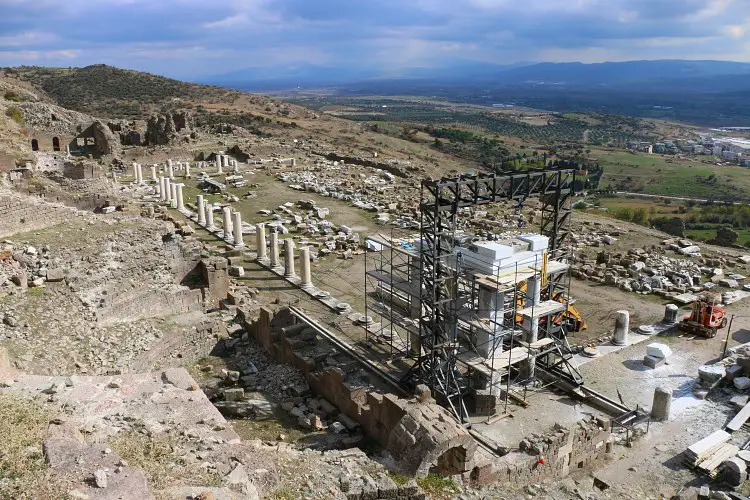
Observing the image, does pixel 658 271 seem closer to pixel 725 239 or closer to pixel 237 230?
pixel 725 239

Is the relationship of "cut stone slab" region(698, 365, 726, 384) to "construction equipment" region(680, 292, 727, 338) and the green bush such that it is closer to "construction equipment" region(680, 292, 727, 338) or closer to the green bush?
"construction equipment" region(680, 292, 727, 338)

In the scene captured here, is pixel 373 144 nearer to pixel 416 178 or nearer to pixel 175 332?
pixel 416 178

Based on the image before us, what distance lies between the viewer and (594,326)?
19.9 meters

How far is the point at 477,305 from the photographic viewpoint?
49.7 ft

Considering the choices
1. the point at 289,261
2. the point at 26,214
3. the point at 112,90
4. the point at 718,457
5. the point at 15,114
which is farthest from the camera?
the point at 112,90

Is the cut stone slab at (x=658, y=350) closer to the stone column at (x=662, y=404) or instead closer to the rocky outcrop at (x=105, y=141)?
the stone column at (x=662, y=404)

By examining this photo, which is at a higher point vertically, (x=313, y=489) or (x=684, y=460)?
(x=313, y=489)

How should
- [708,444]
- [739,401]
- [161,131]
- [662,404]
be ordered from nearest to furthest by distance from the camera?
[708,444] → [662,404] → [739,401] → [161,131]

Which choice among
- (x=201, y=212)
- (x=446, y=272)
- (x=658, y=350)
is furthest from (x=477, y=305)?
(x=201, y=212)

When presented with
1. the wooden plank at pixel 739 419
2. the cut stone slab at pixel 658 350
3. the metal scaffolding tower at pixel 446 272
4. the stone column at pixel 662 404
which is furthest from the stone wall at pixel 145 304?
the wooden plank at pixel 739 419

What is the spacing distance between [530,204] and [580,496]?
30592 mm

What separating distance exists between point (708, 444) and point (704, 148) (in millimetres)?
122330

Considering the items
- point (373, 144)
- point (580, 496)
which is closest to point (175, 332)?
point (580, 496)

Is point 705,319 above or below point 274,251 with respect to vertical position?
below
